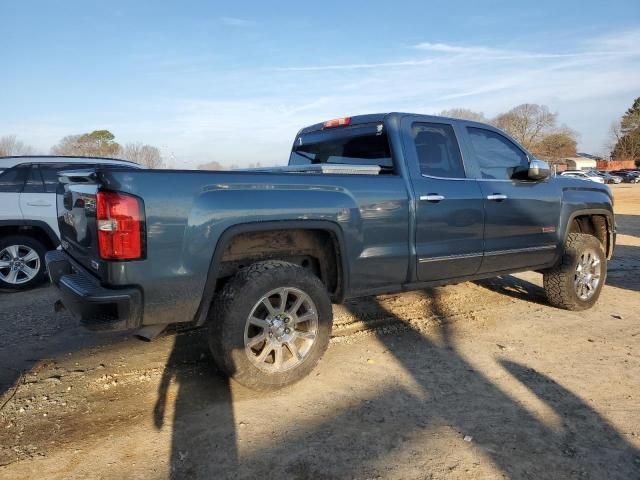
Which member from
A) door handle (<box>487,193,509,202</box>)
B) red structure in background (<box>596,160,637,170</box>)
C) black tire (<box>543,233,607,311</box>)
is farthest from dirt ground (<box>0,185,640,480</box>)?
red structure in background (<box>596,160,637,170</box>)

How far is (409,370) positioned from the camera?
11.9 feet

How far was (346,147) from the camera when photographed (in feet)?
14.8

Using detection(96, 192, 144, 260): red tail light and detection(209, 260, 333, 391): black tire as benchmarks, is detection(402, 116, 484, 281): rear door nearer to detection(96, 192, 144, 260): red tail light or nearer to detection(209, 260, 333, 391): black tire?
detection(209, 260, 333, 391): black tire

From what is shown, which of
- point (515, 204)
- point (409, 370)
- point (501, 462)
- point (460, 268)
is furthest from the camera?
point (515, 204)

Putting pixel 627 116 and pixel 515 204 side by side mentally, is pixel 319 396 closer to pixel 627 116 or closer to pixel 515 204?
pixel 515 204

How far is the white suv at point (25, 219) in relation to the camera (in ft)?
20.3

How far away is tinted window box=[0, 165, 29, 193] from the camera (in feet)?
20.4

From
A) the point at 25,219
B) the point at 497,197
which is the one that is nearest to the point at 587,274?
the point at 497,197

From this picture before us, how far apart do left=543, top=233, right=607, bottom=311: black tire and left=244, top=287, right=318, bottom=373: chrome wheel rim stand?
10.0ft

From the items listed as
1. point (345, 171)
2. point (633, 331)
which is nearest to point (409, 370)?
point (345, 171)

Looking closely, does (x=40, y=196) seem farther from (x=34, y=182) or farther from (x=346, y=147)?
(x=346, y=147)

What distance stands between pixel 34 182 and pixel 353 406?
544cm

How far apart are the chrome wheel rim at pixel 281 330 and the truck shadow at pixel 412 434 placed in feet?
0.87

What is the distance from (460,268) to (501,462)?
1.96 metres
